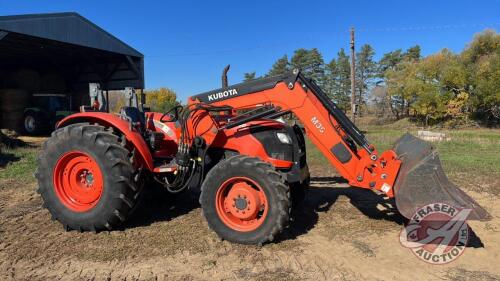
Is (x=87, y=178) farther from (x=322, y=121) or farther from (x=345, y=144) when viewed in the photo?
(x=345, y=144)

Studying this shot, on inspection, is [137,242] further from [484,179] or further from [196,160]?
[484,179]

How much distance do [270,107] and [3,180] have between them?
6301 millimetres

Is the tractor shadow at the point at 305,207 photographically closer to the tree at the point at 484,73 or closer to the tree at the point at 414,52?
the tree at the point at 484,73

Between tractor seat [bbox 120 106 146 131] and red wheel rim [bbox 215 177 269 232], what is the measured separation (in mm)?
1777

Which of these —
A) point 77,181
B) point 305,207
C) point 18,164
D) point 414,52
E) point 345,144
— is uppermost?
point 414,52

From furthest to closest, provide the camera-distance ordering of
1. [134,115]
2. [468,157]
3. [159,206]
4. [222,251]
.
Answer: [468,157] < [159,206] < [134,115] < [222,251]

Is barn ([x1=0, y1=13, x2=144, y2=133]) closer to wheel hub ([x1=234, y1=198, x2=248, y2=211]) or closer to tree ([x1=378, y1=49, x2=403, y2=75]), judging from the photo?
wheel hub ([x1=234, y1=198, x2=248, y2=211])

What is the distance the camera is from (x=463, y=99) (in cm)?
3222

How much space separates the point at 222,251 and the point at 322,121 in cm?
184

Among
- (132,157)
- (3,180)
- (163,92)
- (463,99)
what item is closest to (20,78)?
(3,180)

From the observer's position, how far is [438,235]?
441 centimetres

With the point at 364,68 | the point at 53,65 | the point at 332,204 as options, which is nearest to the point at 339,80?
the point at 364,68

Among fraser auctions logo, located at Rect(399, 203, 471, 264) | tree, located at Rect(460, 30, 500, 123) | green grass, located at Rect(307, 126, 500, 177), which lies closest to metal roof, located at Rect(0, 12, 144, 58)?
green grass, located at Rect(307, 126, 500, 177)

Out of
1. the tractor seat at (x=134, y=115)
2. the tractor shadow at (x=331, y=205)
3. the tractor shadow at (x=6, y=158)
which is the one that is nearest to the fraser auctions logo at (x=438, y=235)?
the tractor shadow at (x=331, y=205)
